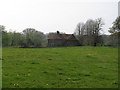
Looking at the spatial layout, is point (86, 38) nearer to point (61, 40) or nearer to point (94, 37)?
point (94, 37)

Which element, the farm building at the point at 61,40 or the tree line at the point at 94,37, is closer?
the tree line at the point at 94,37

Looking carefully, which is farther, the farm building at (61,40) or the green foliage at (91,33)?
the farm building at (61,40)

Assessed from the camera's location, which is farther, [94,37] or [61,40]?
[61,40]

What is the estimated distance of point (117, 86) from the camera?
27.7ft

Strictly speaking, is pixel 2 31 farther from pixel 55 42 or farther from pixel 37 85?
pixel 37 85

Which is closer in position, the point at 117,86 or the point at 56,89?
the point at 56,89

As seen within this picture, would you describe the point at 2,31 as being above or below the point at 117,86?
above

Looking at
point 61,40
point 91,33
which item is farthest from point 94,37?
point 61,40

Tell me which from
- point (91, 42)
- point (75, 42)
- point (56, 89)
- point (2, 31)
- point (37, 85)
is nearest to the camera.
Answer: point (56, 89)

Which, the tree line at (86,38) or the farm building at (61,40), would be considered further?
the farm building at (61,40)

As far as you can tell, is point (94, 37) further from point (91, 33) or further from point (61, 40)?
point (61, 40)

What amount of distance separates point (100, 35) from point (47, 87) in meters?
67.7

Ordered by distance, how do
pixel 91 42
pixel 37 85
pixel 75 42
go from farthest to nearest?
1. pixel 75 42
2. pixel 91 42
3. pixel 37 85

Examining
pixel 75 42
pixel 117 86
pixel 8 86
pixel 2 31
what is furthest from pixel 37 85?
pixel 75 42
